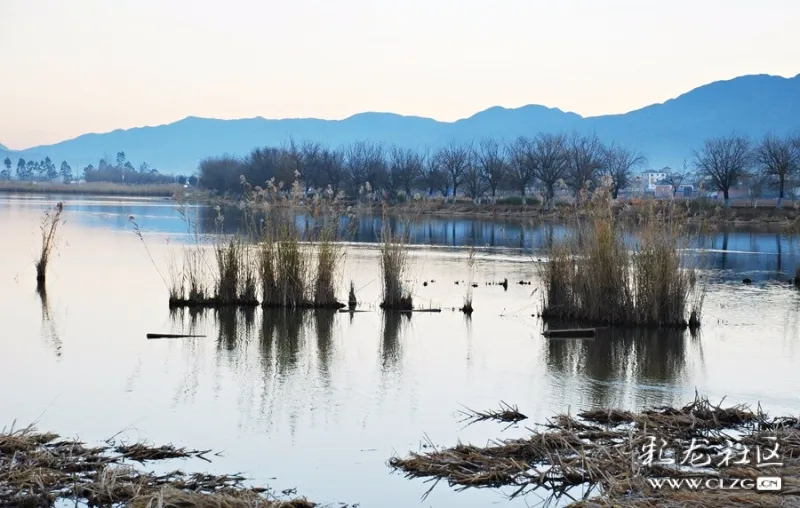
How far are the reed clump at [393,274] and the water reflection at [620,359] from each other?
3805 millimetres

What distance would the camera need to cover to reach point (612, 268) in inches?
616

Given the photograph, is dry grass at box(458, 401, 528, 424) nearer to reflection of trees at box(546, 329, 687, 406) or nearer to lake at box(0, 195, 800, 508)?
lake at box(0, 195, 800, 508)

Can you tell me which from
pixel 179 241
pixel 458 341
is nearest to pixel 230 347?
pixel 458 341

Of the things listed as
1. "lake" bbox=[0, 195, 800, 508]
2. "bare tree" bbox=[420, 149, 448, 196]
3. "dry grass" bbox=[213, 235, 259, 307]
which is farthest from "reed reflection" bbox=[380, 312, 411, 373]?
"bare tree" bbox=[420, 149, 448, 196]

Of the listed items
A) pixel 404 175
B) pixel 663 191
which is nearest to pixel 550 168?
pixel 404 175

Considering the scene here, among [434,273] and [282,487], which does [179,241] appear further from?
[282,487]

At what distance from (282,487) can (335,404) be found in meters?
2.74

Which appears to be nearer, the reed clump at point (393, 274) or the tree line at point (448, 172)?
the reed clump at point (393, 274)

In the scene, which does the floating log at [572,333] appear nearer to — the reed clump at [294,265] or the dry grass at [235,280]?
the reed clump at [294,265]

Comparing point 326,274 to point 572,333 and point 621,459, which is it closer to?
point 572,333

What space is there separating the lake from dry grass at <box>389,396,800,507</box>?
344 mm

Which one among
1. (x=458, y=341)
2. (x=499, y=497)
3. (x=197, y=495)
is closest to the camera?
(x=197, y=495)

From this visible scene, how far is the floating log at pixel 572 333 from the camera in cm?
1472

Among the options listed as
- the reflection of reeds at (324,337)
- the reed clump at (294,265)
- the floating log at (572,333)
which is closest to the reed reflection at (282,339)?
the reflection of reeds at (324,337)
